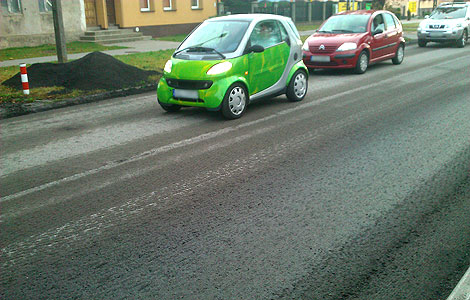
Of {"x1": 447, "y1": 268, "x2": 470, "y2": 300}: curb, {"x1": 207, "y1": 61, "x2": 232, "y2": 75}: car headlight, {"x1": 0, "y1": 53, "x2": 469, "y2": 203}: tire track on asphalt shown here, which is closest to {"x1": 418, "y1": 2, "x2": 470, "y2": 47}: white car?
{"x1": 0, "y1": 53, "x2": 469, "y2": 203}: tire track on asphalt

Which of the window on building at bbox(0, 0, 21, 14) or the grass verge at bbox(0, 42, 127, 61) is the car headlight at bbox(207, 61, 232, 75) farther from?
the window on building at bbox(0, 0, 21, 14)

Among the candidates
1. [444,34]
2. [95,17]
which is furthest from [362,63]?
[95,17]

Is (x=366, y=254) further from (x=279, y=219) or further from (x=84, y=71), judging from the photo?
(x=84, y=71)

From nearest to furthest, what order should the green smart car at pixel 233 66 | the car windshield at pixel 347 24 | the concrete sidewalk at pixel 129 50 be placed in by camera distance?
the green smart car at pixel 233 66, the car windshield at pixel 347 24, the concrete sidewalk at pixel 129 50

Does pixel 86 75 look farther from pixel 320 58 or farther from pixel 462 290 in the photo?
pixel 462 290

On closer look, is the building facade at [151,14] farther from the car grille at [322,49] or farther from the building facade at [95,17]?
the car grille at [322,49]

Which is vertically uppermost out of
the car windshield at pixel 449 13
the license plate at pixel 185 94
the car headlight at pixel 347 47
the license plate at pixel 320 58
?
the car windshield at pixel 449 13

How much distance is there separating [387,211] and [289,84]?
574 cm

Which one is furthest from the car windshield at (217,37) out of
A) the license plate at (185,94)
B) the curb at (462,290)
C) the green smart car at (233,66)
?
the curb at (462,290)

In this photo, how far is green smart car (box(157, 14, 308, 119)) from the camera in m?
8.71

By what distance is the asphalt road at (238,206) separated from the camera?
12.2ft

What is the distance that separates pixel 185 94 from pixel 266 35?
2179 millimetres

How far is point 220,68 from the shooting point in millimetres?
8695

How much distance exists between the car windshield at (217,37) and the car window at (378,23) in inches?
283
